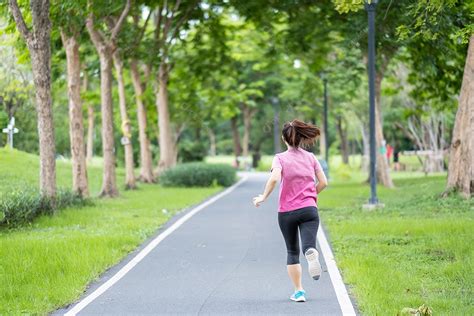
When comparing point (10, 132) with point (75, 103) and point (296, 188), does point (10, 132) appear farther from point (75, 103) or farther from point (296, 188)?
point (296, 188)

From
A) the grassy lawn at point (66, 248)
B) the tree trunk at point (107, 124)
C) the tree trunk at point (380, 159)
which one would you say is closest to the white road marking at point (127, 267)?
the grassy lawn at point (66, 248)

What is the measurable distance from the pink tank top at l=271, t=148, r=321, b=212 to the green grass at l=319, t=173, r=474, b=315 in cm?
113

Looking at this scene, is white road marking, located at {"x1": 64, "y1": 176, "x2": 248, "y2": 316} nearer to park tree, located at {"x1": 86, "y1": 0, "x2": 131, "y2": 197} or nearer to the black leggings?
the black leggings

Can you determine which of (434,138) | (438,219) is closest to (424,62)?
(438,219)

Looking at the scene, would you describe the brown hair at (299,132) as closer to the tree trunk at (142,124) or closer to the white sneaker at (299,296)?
the white sneaker at (299,296)

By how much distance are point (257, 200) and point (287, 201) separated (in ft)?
1.07

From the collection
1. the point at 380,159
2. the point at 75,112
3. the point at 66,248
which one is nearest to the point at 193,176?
the point at 380,159

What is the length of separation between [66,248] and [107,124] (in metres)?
14.2

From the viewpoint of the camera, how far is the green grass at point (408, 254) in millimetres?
7926

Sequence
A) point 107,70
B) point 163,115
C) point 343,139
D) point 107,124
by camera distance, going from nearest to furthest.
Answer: point 107,70 → point 107,124 → point 163,115 → point 343,139

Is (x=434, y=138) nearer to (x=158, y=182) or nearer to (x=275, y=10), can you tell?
(x=158, y=182)

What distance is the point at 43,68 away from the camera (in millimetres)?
17312

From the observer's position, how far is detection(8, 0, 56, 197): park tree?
55.7 ft

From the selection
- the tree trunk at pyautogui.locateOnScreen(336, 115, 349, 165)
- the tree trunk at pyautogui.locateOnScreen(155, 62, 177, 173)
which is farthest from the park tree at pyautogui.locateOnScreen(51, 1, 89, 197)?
the tree trunk at pyautogui.locateOnScreen(336, 115, 349, 165)
